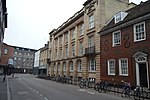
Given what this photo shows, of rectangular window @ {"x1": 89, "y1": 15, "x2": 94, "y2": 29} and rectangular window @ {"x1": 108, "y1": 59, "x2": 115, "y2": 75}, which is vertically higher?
rectangular window @ {"x1": 89, "y1": 15, "x2": 94, "y2": 29}

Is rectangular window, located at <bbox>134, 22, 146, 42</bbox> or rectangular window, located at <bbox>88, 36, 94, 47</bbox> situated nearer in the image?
rectangular window, located at <bbox>134, 22, 146, 42</bbox>

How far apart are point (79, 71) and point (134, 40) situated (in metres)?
16.4

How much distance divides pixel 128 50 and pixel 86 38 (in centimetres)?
1172

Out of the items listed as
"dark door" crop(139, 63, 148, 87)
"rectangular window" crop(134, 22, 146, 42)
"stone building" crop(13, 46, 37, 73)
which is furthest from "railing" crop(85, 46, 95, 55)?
"stone building" crop(13, 46, 37, 73)

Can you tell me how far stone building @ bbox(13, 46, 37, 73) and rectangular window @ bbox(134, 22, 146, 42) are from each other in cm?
8834

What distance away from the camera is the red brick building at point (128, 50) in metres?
18.3

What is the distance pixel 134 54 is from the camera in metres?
19.3

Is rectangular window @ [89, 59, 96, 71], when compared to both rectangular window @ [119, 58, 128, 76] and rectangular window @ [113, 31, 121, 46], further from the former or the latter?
rectangular window @ [119, 58, 128, 76]

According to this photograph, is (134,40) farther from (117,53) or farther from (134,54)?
(117,53)

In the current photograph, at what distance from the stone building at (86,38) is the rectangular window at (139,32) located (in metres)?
7.83

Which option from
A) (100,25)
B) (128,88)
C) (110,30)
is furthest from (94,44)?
(128,88)

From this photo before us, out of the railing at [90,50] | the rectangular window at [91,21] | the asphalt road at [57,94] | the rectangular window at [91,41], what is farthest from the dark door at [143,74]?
the rectangular window at [91,21]

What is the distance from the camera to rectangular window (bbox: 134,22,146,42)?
18.9m

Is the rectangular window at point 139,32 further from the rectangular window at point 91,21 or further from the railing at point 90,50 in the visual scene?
the rectangular window at point 91,21
